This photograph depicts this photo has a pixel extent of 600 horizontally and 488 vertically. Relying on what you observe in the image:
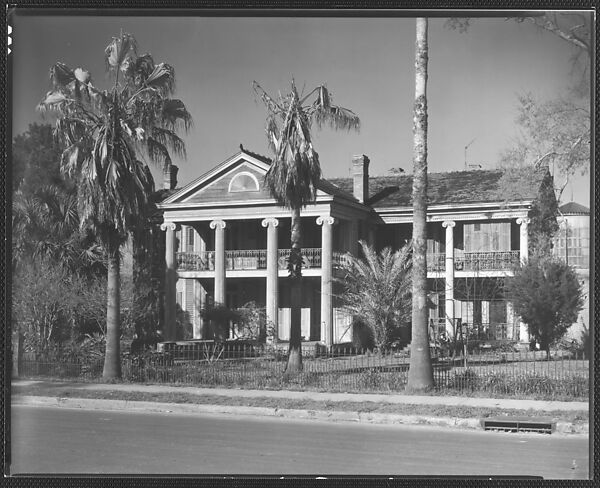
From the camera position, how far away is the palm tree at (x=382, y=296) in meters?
21.0

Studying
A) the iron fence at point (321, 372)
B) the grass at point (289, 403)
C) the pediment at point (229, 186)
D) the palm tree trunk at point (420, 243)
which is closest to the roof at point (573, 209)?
the palm tree trunk at point (420, 243)

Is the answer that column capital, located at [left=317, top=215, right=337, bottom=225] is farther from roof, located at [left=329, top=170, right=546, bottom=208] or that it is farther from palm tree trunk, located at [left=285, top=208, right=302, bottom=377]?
palm tree trunk, located at [left=285, top=208, right=302, bottom=377]

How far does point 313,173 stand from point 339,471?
30.0 feet

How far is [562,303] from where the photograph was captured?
1744 cm

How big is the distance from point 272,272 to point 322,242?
1942 mm

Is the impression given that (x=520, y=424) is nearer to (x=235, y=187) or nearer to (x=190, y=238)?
(x=235, y=187)

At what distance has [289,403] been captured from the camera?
45.8 ft

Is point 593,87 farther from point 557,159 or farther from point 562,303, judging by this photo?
point 562,303

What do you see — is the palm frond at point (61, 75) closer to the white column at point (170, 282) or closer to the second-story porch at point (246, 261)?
the white column at point (170, 282)

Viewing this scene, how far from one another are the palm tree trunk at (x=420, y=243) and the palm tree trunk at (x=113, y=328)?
19.5 feet

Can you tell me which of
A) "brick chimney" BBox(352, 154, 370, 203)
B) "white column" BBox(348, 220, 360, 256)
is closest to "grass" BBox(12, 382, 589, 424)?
"white column" BBox(348, 220, 360, 256)

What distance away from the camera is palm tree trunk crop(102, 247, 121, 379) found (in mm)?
16578

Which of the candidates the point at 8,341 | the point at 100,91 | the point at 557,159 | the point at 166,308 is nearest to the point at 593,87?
the point at 557,159

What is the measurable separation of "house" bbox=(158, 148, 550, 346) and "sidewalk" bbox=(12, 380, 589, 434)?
26.5 feet
